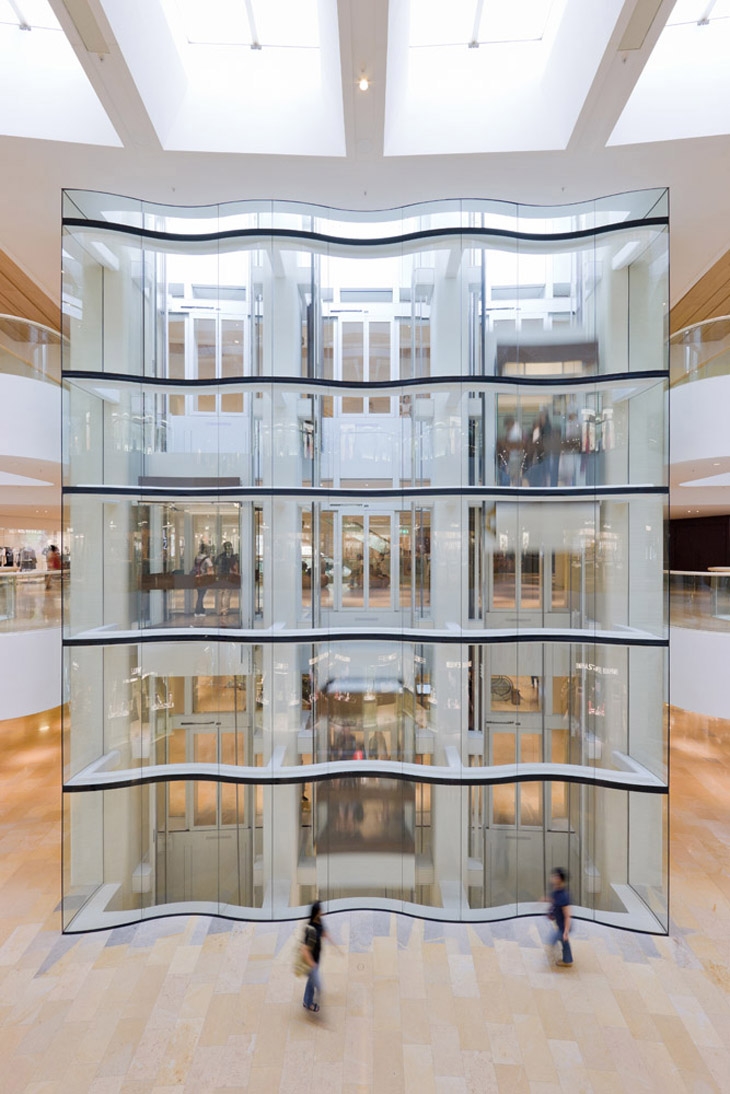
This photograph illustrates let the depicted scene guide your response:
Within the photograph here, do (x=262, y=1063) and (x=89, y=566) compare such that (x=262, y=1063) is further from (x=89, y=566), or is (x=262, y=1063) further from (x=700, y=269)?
(x=700, y=269)

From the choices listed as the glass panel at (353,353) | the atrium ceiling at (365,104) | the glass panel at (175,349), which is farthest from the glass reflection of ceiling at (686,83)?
the glass panel at (175,349)

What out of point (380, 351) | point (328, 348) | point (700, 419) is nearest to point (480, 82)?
point (380, 351)

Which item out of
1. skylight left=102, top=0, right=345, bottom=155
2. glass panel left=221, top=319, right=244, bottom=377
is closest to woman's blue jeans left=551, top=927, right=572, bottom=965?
glass panel left=221, top=319, right=244, bottom=377

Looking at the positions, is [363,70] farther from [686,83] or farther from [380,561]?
[380,561]

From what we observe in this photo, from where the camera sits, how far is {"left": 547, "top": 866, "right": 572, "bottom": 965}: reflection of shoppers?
6.73 meters

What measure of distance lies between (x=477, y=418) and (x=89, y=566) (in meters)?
5.92

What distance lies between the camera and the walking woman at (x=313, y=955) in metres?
6.02

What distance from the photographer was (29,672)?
8812mm

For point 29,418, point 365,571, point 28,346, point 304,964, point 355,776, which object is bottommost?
point 304,964

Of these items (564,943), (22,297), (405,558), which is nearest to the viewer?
(564,943)

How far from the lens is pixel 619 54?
551cm

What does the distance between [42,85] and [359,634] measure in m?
7.71

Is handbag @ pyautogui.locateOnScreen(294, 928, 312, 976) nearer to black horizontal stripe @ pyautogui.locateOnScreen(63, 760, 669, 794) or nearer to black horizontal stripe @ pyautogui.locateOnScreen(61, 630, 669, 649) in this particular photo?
black horizontal stripe @ pyautogui.locateOnScreen(63, 760, 669, 794)

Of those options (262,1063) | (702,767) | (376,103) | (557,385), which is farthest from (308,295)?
(702,767)
